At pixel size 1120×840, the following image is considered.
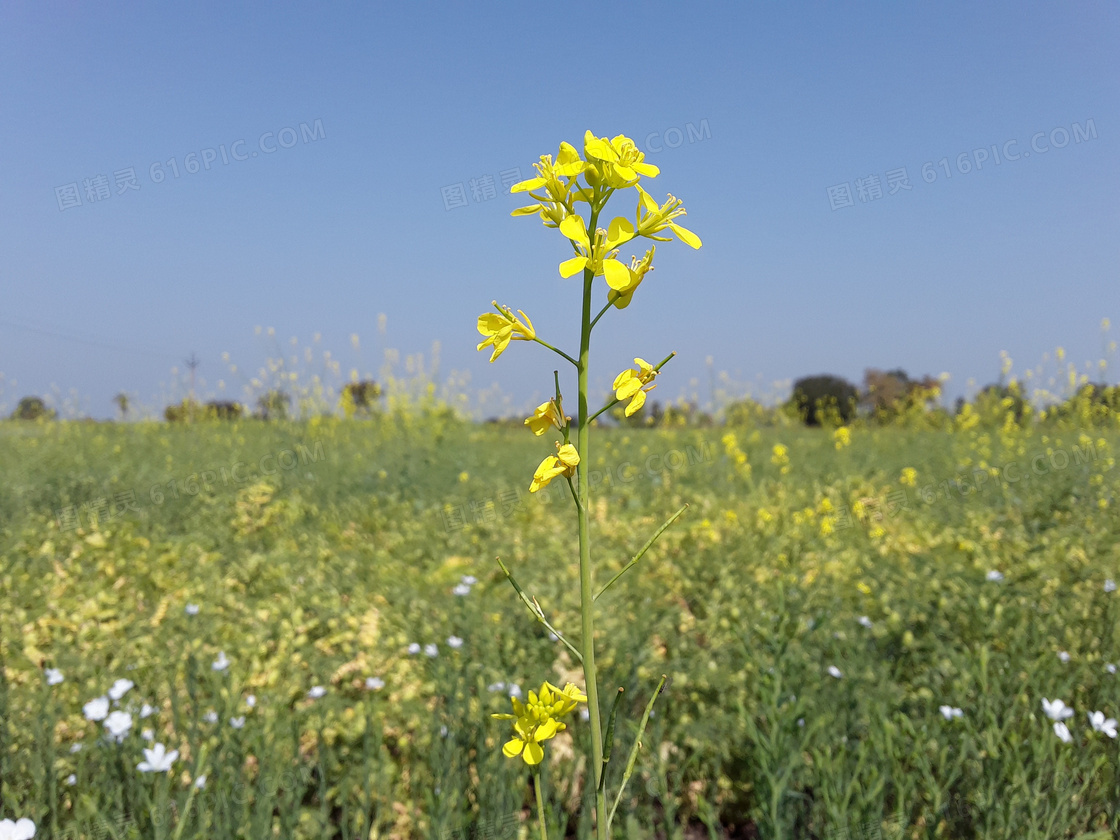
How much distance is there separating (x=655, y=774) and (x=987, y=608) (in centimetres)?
155

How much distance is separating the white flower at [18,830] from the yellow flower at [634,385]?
171 cm

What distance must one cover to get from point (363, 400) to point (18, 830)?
9562mm

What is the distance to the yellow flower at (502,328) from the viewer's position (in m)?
0.99

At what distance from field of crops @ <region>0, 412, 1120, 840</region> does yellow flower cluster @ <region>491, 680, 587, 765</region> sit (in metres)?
0.34

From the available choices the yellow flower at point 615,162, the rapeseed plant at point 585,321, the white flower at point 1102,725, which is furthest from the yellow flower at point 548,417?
the white flower at point 1102,725

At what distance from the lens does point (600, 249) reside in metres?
0.93

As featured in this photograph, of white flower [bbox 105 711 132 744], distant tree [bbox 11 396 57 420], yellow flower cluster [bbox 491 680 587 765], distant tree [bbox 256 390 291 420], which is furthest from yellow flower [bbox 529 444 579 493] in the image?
distant tree [bbox 11 396 57 420]

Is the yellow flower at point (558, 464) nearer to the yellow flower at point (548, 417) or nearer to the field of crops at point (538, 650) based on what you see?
the yellow flower at point (548, 417)

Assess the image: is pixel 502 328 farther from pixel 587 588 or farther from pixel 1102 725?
pixel 1102 725

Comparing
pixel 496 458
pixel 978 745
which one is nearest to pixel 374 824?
pixel 978 745

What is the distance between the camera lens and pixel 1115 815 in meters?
1.81

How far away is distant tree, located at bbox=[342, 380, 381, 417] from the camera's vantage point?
399 inches

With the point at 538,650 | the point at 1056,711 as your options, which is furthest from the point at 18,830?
the point at 1056,711

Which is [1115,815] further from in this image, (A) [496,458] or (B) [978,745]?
(A) [496,458]
